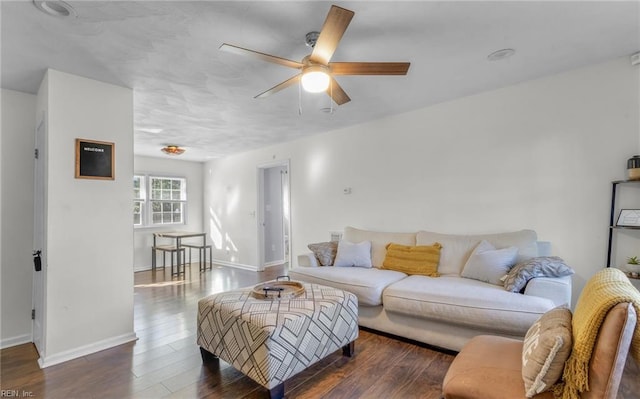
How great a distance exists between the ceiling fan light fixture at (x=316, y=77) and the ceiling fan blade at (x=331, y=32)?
44 mm

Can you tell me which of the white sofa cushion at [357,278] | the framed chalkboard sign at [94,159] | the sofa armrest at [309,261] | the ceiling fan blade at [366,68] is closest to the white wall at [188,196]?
the framed chalkboard sign at [94,159]

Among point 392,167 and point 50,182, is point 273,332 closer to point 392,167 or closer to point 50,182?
point 50,182

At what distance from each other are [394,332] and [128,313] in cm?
257

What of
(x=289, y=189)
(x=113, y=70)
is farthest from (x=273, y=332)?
(x=289, y=189)

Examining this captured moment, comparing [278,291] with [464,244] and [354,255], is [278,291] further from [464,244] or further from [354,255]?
[464,244]

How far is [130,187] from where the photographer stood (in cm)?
301

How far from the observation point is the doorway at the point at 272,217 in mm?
6082

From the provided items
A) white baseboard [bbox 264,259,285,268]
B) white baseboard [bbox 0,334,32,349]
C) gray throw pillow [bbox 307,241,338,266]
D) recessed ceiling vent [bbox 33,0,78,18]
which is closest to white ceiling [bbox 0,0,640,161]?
recessed ceiling vent [bbox 33,0,78,18]

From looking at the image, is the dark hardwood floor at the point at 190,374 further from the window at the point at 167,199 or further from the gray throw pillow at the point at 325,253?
the window at the point at 167,199

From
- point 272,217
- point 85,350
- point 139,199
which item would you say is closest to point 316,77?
point 85,350

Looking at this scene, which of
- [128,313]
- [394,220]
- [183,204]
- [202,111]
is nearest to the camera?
[128,313]

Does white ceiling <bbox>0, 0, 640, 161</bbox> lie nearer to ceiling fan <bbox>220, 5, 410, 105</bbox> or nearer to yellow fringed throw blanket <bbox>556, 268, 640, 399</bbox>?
ceiling fan <bbox>220, 5, 410, 105</bbox>

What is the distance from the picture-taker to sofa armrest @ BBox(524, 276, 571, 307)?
2.30 metres

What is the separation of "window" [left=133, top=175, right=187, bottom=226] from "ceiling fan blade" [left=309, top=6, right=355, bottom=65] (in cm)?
586
